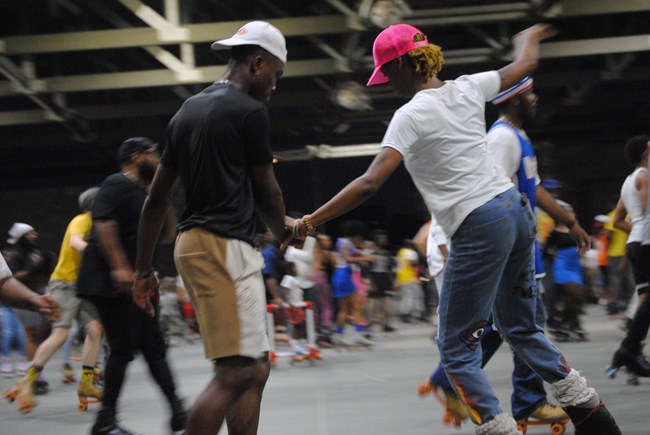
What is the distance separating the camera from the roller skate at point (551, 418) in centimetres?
488

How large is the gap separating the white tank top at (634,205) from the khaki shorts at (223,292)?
4.01m

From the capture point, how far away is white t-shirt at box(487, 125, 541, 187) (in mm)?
4742

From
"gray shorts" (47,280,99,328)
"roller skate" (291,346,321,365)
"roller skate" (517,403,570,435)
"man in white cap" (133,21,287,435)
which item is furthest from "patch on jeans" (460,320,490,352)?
"roller skate" (291,346,321,365)

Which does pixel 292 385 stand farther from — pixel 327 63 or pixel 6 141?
pixel 6 141

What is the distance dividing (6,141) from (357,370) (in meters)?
17.0

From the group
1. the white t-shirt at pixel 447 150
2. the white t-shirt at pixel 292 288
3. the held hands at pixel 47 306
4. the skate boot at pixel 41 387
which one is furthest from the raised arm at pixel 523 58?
the white t-shirt at pixel 292 288

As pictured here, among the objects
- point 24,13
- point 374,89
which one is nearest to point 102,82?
point 24,13

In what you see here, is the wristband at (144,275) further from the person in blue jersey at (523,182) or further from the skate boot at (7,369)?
the skate boot at (7,369)

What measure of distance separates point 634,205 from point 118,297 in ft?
12.8

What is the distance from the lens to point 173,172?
3.65 m

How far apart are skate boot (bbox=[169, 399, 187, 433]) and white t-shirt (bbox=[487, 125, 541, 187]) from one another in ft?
7.40

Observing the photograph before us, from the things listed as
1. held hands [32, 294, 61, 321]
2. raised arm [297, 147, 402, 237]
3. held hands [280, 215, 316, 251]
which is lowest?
held hands [32, 294, 61, 321]

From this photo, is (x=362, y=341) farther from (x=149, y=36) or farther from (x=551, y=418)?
(x=551, y=418)

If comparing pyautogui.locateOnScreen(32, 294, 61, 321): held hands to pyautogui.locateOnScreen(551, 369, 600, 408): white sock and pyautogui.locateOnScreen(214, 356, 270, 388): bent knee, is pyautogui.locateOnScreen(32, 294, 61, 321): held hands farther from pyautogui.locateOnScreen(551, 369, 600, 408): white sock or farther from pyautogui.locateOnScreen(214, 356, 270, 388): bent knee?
pyautogui.locateOnScreen(551, 369, 600, 408): white sock
